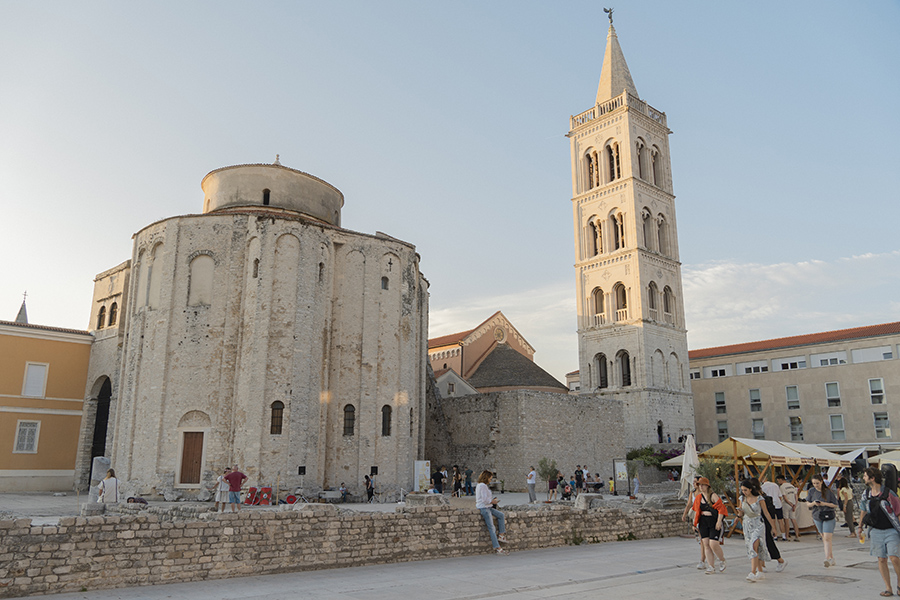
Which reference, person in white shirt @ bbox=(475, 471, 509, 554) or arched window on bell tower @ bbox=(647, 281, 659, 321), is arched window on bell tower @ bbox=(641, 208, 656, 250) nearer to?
arched window on bell tower @ bbox=(647, 281, 659, 321)

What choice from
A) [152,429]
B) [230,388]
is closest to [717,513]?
[230,388]

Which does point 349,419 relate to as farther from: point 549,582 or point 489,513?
point 549,582

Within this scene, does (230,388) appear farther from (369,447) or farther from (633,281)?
(633,281)

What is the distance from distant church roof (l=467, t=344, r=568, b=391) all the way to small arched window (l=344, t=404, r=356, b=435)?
17.3m

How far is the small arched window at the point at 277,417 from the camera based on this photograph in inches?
931

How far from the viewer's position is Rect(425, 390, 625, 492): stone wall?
102 ft

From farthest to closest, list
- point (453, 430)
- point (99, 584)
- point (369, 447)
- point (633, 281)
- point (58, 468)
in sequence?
point (633, 281) → point (453, 430) → point (58, 468) → point (369, 447) → point (99, 584)

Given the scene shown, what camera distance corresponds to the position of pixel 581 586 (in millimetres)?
9133

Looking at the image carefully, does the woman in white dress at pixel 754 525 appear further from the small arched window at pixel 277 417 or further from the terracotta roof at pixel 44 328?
the terracotta roof at pixel 44 328

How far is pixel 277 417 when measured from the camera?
Result: 2383cm

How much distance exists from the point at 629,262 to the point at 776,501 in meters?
30.3

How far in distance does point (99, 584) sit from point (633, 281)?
3858 centimetres

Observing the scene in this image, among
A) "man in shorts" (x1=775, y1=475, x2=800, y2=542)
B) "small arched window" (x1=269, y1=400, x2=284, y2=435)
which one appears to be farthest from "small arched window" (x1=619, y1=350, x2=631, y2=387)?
"man in shorts" (x1=775, y1=475, x2=800, y2=542)

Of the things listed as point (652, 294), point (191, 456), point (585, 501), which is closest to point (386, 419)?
point (191, 456)
